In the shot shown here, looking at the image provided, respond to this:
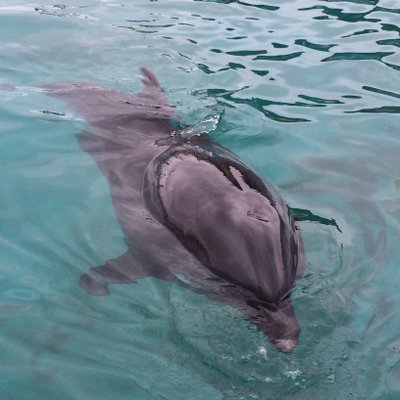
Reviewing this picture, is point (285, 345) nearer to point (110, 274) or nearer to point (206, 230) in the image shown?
point (206, 230)

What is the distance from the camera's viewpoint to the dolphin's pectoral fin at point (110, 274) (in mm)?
4750

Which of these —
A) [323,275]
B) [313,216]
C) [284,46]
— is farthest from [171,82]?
[323,275]

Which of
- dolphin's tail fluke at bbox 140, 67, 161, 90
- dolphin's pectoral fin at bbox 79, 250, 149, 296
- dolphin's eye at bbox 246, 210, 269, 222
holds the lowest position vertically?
dolphin's pectoral fin at bbox 79, 250, 149, 296

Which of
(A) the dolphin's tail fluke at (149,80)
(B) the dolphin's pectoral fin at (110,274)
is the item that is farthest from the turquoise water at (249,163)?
(A) the dolphin's tail fluke at (149,80)

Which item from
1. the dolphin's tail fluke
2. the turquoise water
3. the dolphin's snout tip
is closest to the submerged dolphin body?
the dolphin's snout tip

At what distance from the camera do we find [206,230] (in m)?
4.43

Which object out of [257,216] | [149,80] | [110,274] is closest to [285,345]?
[257,216]

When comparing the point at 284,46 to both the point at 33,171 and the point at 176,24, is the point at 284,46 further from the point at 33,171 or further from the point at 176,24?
the point at 33,171

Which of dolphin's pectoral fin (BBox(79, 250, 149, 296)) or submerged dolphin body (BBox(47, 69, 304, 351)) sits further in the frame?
dolphin's pectoral fin (BBox(79, 250, 149, 296))

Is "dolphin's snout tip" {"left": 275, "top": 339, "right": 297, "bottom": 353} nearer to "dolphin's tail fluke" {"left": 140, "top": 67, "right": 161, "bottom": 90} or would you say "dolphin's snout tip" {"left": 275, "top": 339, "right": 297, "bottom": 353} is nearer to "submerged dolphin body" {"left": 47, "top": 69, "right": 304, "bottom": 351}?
"submerged dolphin body" {"left": 47, "top": 69, "right": 304, "bottom": 351}

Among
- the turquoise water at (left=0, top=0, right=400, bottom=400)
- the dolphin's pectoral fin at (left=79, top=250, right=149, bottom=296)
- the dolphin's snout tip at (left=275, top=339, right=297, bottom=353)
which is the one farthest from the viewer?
the dolphin's pectoral fin at (left=79, top=250, right=149, bottom=296)

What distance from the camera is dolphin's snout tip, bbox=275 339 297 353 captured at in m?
3.91

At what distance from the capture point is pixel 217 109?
8.21 metres

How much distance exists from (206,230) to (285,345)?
0.93m
